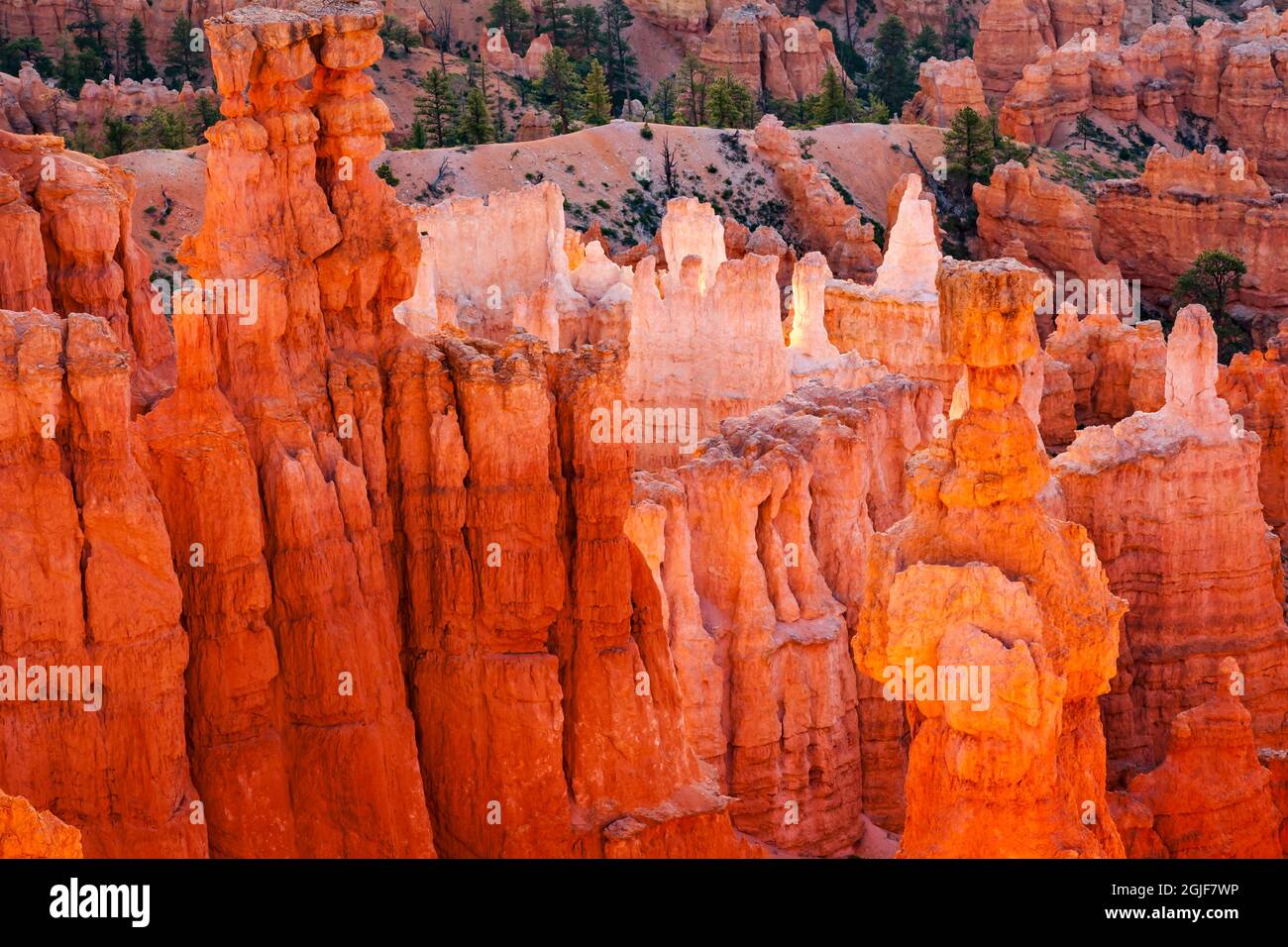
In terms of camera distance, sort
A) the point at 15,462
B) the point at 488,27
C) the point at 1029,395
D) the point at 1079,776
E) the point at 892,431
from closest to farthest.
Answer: the point at 15,462 < the point at 1079,776 < the point at 892,431 < the point at 1029,395 < the point at 488,27

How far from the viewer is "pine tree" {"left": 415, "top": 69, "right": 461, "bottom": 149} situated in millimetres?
86250

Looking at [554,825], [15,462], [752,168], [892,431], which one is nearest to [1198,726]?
[892,431]

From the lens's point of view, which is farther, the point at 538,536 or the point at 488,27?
the point at 488,27

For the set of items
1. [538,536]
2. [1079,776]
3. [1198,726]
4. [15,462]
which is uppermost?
[15,462]

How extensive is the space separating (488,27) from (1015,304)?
88.9 metres

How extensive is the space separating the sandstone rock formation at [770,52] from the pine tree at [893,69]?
3.88m

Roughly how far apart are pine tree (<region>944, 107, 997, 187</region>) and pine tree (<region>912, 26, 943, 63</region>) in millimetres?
25430

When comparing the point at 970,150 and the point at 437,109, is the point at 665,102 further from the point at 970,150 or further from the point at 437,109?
the point at 437,109

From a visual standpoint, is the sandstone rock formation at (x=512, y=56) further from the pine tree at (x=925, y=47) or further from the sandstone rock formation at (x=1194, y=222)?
the sandstone rock formation at (x=1194, y=222)

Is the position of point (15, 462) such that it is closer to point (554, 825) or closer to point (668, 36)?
point (554, 825)

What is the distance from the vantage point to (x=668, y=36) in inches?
4557

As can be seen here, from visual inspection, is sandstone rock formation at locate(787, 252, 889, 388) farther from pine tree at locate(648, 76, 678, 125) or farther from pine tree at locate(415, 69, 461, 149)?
pine tree at locate(648, 76, 678, 125)

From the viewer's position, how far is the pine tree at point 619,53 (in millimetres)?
110750

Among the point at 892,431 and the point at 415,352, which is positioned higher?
the point at 415,352
